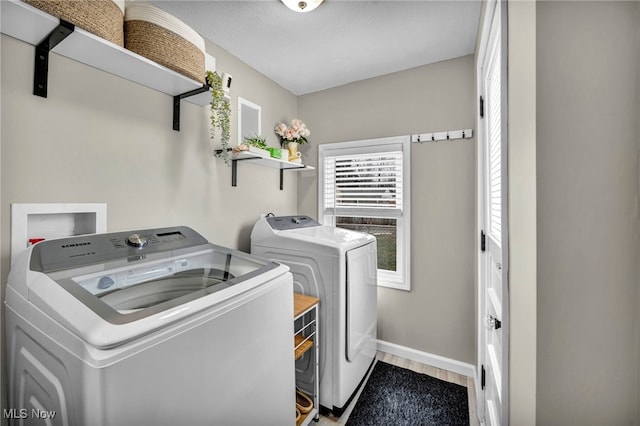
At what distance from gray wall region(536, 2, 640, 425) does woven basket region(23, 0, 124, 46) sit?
1547 mm

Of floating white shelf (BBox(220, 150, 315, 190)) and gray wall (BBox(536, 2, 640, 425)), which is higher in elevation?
floating white shelf (BBox(220, 150, 315, 190))

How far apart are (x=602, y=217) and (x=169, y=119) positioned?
6.57ft

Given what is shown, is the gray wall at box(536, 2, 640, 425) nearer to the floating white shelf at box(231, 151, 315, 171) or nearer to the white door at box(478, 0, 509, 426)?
the white door at box(478, 0, 509, 426)

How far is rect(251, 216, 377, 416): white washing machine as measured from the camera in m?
1.75

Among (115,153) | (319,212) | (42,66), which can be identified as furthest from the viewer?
(319,212)

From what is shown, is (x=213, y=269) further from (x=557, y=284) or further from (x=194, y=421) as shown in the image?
(x=557, y=284)

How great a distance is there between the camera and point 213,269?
4.22ft

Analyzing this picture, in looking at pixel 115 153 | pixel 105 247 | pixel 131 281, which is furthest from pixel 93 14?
pixel 131 281

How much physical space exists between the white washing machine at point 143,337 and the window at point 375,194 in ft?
5.03

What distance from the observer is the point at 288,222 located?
226 cm

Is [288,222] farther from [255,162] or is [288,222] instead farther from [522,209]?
[522,209]

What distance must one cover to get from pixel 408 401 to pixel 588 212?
6.26 feet

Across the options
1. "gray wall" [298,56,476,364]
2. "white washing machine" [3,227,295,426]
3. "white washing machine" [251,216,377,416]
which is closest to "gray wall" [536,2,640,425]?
"white washing machine" [3,227,295,426]

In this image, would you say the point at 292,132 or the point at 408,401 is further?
the point at 292,132
